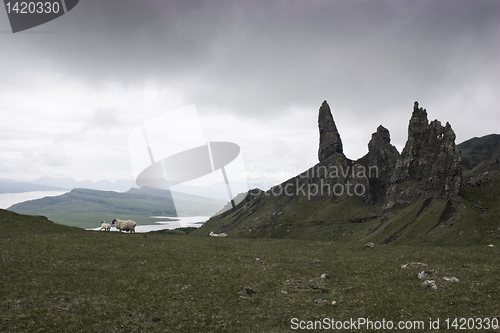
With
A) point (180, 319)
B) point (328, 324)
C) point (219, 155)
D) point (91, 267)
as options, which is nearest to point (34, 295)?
point (91, 267)

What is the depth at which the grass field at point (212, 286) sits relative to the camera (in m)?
20.9

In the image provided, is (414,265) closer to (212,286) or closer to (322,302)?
(322,302)

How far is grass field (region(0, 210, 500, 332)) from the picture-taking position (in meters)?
20.9

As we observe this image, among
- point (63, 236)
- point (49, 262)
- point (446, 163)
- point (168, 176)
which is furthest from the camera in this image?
point (446, 163)

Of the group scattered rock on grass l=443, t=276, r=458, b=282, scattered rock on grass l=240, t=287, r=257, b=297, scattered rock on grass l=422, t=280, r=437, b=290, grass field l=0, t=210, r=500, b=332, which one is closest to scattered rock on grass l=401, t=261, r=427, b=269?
grass field l=0, t=210, r=500, b=332

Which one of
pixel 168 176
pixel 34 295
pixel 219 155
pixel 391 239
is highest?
pixel 219 155

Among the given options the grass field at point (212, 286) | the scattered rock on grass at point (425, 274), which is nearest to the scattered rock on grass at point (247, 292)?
the grass field at point (212, 286)

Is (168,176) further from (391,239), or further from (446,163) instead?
(446,163)

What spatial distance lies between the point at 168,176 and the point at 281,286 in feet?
118

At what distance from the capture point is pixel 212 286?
27344 millimetres

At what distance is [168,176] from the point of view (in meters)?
56.7

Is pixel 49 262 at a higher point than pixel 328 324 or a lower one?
higher

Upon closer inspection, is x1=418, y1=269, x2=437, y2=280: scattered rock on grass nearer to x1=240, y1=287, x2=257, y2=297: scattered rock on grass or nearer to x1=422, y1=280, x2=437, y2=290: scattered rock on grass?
x1=422, y1=280, x2=437, y2=290: scattered rock on grass

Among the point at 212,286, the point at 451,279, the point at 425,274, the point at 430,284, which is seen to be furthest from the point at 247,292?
the point at 451,279
